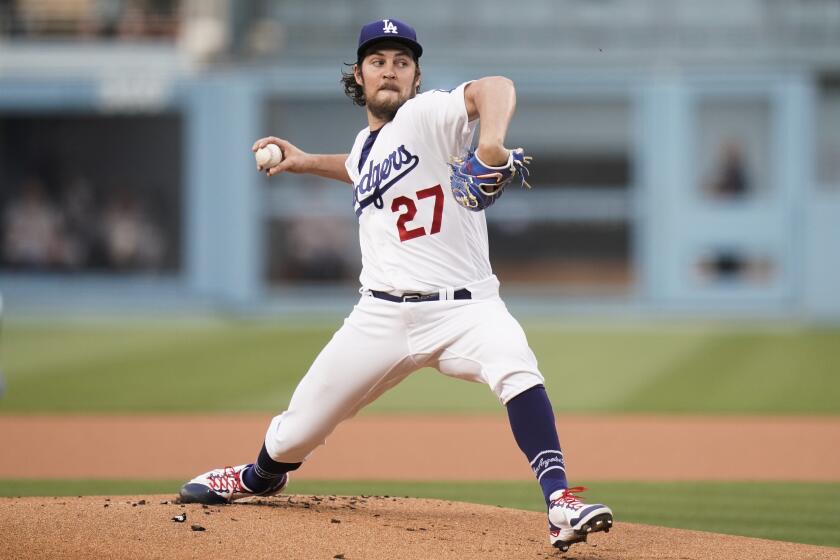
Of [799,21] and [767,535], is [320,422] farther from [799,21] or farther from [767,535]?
[799,21]

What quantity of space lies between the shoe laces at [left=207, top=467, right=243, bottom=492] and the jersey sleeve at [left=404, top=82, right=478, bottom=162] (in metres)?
1.61

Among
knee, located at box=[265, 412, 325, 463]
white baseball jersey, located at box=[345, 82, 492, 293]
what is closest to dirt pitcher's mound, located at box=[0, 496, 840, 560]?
knee, located at box=[265, 412, 325, 463]

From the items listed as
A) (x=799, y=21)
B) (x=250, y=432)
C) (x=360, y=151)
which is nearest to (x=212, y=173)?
(x=799, y=21)

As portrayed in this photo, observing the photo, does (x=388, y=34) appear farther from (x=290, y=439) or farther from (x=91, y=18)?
(x=91, y=18)

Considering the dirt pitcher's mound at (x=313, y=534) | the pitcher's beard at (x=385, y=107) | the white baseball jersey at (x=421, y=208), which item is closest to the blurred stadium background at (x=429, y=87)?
the dirt pitcher's mound at (x=313, y=534)

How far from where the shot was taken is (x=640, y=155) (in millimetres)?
19219

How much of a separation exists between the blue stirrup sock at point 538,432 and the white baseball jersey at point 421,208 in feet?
1.67

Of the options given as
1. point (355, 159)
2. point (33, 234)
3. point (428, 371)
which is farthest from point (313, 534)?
point (33, 234)

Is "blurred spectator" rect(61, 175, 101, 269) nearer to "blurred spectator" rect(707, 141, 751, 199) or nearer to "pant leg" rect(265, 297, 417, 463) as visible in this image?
"blurred spectator" rect(707, 141, 751, 199)

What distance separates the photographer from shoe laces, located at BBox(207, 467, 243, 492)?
5.29m

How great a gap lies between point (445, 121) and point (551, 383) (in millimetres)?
7126

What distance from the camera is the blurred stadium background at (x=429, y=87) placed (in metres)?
18.8

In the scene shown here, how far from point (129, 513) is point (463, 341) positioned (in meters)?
1.45

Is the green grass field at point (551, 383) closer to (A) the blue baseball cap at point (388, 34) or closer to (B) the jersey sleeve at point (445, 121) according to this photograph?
(B) the jersey sleeve at point (445, 121)
